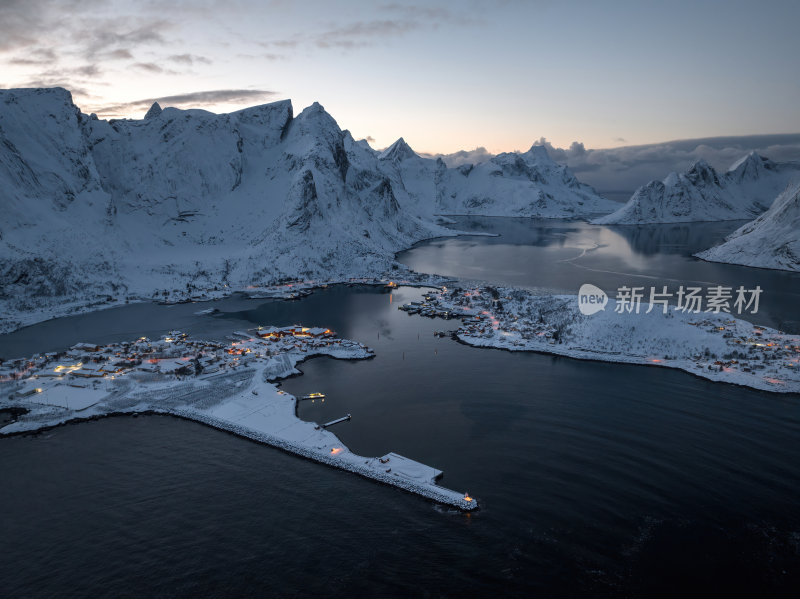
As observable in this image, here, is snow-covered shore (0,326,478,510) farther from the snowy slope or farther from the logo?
the snowy slope

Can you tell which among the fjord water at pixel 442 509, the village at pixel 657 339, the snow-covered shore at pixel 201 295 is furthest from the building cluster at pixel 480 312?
the fjord water at pixel 442 509

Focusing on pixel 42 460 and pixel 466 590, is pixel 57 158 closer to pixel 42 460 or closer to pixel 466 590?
pixel 42 460

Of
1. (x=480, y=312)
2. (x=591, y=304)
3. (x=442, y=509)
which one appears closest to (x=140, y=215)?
(x=480, y=312)

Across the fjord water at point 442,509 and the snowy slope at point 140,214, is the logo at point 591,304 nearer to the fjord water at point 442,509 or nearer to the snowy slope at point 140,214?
the fjord water at point 442,509

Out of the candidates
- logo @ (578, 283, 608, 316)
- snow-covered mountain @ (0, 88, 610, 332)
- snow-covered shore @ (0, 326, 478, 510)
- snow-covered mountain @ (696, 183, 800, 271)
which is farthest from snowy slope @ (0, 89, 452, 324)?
snow-covered mountain @ (696, 183, 800, 271)

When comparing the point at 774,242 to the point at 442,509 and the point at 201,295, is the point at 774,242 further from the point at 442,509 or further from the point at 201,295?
the point at 201,295

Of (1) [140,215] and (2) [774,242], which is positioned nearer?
(1) [140,215]
